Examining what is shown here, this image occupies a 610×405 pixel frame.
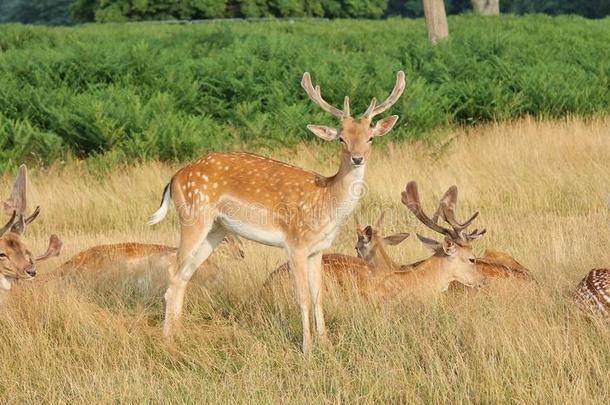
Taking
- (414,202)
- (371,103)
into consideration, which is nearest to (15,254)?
(371,103)

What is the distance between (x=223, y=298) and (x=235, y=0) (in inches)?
1582

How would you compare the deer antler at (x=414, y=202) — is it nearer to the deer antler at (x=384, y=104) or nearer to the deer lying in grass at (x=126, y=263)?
the deer antler at (x=384, y=104)

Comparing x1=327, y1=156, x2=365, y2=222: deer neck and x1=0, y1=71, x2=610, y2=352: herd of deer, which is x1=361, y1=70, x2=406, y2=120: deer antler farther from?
x1=327, y1=156, x2=365, y2=222: deer neck

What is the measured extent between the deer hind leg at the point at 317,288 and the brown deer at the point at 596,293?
53.3 inches

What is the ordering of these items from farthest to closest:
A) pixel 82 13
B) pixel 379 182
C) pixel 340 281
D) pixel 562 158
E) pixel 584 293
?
pixel 82 13 → pixel 562 158 → pixel 379 182 → pixel 340 281 → pixel 584 293

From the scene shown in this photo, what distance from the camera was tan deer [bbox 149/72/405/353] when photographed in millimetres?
6000

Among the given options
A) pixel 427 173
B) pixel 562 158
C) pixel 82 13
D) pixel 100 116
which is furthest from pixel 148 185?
pixel 82 13

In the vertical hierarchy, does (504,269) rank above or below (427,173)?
above

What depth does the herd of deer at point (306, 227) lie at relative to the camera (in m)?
6.03

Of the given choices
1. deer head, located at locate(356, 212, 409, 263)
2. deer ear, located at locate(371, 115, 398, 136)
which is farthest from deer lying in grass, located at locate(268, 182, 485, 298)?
deer ear, located at locate(371, 115, 398, 136)

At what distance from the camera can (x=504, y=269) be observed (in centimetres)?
697

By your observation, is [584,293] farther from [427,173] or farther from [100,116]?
[100,116]

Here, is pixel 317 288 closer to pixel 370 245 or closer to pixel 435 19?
pixel 370 245

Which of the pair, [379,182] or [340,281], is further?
Answer: [379,182]
